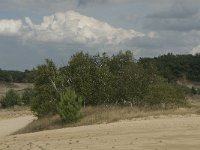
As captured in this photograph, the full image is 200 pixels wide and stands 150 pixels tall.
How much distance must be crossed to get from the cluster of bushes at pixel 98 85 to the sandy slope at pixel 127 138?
454 inches

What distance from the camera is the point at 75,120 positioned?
2955 cm

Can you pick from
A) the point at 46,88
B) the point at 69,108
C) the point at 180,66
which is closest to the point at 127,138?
the point at 69,108

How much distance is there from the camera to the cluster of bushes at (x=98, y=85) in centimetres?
3581

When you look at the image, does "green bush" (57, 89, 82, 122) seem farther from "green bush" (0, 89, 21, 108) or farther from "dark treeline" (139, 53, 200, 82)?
"green bush" (0, 89, 21, 108)

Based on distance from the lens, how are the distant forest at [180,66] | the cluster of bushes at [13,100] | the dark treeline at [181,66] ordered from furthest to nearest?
1. the dark treeline at [181,66]
2. the distant forest at [180,66]
3. the cluster of bushes at [13,100]

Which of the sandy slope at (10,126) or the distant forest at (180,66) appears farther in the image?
the distant forest at (180,66)

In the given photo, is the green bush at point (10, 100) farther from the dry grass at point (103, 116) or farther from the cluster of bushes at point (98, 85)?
the dry grass at point (103, 116)

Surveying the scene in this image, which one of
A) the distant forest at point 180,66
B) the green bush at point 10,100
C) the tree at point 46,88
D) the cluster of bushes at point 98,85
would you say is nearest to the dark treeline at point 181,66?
the distant forest at point 180,66

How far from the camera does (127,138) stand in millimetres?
19188

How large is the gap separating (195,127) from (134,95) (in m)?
15.4

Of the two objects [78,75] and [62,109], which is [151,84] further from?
[62,109]

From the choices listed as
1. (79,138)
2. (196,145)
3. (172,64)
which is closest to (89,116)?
(79,138)

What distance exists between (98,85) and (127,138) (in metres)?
18.2

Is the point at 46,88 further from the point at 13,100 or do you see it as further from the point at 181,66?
the point at 181,66
